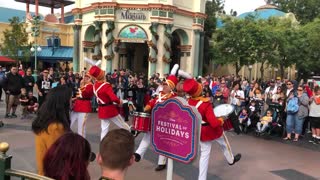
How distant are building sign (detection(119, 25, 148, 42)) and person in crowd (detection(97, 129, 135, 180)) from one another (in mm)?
25407

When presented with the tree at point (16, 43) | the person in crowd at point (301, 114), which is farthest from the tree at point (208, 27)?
the person in crowd at point (301, 114)

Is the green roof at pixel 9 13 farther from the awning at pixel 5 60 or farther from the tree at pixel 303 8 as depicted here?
the tree at pixel 303 8

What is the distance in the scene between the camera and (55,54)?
136ft

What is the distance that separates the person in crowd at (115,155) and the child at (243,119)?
974cm

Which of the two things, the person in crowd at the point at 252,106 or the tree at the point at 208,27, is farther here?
the tree at the point at 208,27

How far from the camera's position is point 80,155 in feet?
8.14

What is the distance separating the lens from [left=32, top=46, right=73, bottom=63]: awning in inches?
1613

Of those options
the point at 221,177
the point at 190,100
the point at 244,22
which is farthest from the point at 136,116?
the point at 244,22

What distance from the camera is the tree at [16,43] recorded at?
Answer: 3912 centimetres

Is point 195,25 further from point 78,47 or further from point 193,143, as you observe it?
point 193,143

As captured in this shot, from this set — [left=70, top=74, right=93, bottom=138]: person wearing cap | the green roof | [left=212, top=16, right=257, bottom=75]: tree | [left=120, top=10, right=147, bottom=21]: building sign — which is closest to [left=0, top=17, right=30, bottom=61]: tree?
the green roof

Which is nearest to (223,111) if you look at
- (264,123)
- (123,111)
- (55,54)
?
(264,123)

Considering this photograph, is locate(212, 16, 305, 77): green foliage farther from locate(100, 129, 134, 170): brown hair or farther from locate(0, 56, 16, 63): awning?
locate(100, 129, 134, 170): brown hair

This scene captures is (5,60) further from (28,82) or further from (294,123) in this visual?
(294,123)
